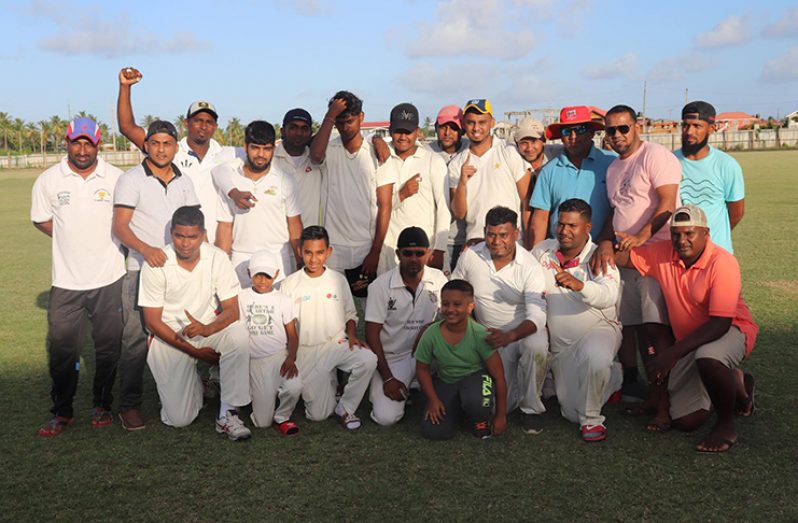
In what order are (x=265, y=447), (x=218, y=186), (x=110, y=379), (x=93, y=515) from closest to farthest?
(x=93, y=515) < (x=265, y=447) < (x=110, y=379) < (x=218, y=186)

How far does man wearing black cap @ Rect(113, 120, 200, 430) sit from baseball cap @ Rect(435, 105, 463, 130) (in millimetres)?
2681

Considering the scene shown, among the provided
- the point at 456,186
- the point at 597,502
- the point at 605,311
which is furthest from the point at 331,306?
the point at 597,502

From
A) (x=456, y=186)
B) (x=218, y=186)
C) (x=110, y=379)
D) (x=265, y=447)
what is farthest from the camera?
(x=456, y=186)

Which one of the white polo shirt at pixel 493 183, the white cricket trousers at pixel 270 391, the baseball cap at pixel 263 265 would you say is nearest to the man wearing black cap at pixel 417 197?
the white polo shirt at pixel 493 183

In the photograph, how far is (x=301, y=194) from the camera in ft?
19.8

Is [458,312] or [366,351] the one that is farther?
[366,351]

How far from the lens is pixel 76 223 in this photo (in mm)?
4980

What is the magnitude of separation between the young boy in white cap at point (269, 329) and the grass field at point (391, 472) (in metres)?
0.38

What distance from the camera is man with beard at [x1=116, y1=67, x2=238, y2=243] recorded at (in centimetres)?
579

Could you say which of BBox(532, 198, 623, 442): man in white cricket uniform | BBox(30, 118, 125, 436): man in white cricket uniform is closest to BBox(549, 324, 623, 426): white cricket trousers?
BBox(532, 198, 623, 442): man in white cricket uniform

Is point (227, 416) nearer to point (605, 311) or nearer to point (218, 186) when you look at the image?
point (218, 186)

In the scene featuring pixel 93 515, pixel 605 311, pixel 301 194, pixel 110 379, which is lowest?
pixel 93 515

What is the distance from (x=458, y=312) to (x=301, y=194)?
2.01 meters

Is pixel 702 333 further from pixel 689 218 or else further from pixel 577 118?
pixel 577 118
